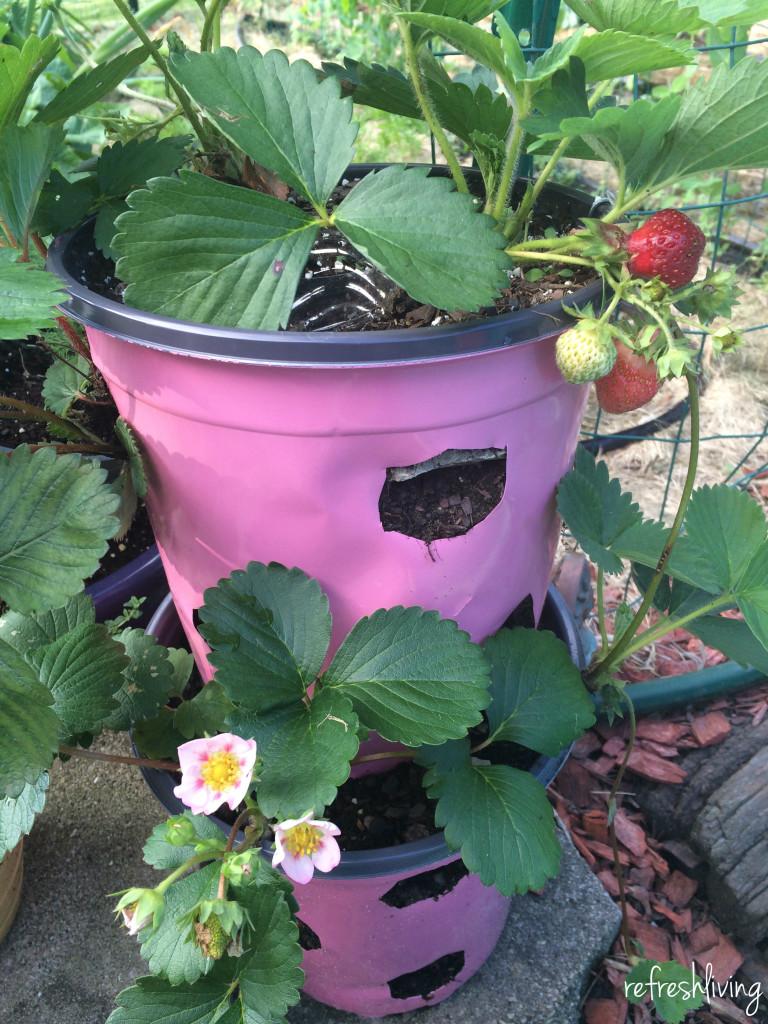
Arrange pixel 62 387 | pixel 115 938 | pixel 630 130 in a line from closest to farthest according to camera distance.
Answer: pixel 630 130 < pixel 62 387 < pixel 115 938

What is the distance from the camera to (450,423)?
0.67m

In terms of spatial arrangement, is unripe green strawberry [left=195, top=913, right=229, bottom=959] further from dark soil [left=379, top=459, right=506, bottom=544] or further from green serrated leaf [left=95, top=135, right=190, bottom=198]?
green serrated leaf [left=95, top=135, right=190, bottom=198]

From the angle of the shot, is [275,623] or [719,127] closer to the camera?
[719,127]

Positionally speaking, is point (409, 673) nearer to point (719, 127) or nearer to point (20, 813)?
point (20, 813)

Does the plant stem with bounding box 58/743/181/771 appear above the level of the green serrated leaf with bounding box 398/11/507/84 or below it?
below

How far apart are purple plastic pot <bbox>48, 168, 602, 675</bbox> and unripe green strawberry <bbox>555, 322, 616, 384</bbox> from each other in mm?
29

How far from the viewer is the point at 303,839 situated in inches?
26.1

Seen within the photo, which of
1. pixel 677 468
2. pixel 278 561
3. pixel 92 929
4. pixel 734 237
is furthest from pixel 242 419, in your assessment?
pixel 734 237

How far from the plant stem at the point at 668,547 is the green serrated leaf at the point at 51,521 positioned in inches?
19.7

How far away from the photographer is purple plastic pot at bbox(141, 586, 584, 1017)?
2.68ft

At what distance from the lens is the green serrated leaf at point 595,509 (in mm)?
817

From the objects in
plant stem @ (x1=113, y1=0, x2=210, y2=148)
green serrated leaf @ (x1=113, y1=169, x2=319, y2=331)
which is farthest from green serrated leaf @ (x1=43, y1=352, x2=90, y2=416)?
green serrated leaf @ (x1=113, y1=169, x2=319, y2=331)

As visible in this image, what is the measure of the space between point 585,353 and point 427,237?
0.15 metres

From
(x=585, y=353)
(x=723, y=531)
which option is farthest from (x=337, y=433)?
(x=723, y=531)
